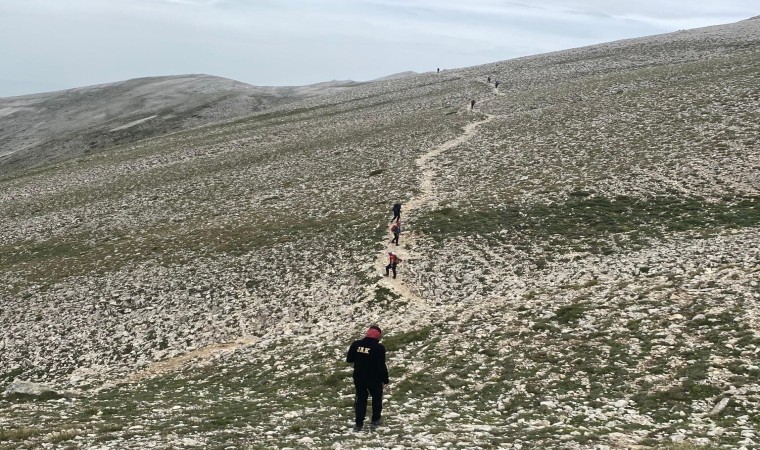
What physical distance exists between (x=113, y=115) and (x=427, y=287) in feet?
541

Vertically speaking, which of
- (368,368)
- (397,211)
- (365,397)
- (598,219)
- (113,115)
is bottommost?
(365,397)

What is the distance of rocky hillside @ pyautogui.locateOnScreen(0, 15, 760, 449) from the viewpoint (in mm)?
15812

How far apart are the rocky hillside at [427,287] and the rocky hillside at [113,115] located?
2355 inches

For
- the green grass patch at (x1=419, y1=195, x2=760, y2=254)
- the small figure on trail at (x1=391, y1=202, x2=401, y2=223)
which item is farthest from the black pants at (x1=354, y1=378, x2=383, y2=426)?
the small figure on trail at (x1=391, y1=202, x2=401, y2=223)

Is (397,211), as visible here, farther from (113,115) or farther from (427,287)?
(113,115)

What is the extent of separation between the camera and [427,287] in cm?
3044

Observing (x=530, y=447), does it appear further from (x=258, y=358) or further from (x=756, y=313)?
(x=258, y=358)

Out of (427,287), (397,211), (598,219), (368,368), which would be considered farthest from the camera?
(397,211)

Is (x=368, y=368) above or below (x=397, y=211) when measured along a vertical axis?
below

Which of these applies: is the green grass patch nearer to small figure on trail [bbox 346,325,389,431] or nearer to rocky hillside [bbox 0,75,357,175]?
small figure on trail [bbox 346,325,389,431]

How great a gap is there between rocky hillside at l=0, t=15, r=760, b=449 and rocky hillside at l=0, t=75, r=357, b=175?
196ft

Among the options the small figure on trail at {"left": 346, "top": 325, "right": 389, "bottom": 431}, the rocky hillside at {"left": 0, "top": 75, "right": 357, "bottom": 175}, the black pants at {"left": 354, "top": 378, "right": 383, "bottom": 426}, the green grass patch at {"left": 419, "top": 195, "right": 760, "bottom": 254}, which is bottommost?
the black pants at {"left": 354, "top": 378, "right": 383, "bottom": 426}

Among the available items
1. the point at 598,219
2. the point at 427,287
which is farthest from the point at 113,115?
the point at 598,219

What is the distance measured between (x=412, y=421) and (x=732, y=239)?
22.3 metres
